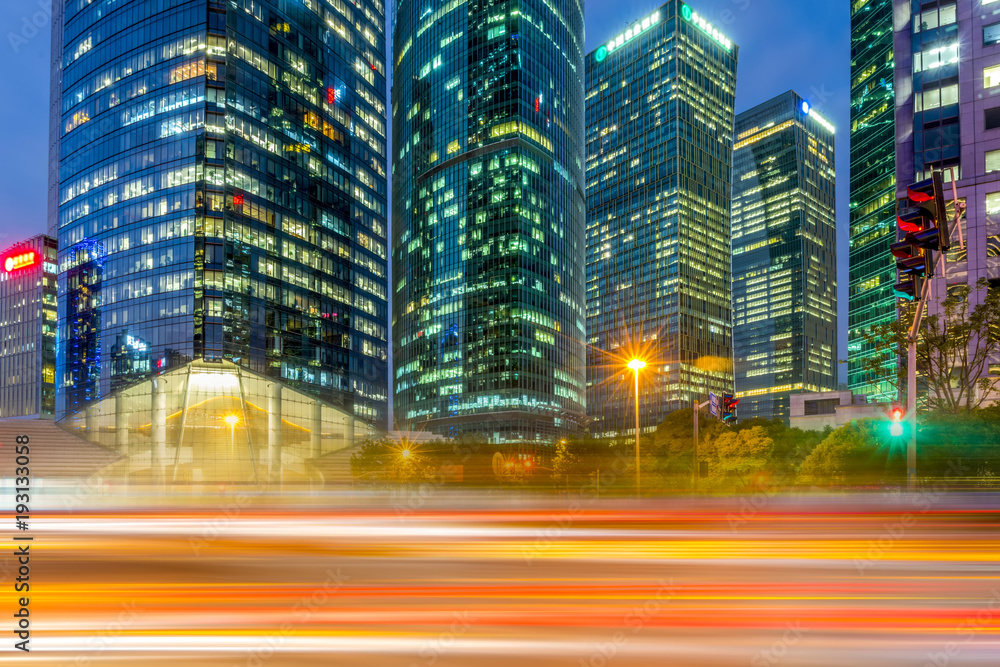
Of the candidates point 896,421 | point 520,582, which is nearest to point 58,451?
point 520,582

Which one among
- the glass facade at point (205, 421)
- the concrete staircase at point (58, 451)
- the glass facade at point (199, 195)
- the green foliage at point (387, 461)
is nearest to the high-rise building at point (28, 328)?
the glass facade at point (199, 195)

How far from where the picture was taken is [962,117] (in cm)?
6769

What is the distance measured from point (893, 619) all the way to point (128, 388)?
82.3m

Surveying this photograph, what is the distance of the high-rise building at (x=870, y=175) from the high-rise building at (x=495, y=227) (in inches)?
2636

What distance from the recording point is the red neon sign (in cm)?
17812

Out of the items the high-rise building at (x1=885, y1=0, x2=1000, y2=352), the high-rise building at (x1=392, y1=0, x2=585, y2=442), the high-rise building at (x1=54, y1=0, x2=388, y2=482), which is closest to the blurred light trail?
the high-rise building at (x1=885, y1=0, x2=1000, y2=352)

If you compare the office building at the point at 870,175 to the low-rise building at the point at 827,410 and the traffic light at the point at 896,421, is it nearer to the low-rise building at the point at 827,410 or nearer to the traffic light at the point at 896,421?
the low-rise building at the point at 827,410

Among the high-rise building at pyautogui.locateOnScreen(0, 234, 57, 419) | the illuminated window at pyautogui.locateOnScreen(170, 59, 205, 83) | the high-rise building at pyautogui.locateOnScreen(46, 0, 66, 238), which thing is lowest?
the high-rise building at pyautogui.locateOnScreen(0, 234, 57, 419)

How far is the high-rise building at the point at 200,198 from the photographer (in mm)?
92188

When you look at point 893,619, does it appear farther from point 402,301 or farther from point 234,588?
point 402,301

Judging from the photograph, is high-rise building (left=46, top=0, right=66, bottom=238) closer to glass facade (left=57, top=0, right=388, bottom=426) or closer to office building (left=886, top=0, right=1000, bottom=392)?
glass facade (left=57, top=0, right=388, bottom=426)

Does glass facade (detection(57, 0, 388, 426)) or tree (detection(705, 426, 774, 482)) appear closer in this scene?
tree (detection(705, 426, 774, 482))

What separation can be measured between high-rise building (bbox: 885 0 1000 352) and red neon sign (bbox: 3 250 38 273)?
194069 mm

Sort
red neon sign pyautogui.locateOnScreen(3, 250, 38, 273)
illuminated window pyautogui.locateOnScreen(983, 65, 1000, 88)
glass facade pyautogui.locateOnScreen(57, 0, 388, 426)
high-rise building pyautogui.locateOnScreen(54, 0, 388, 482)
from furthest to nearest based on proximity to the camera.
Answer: red neon sign pyautogui.locateOnScreen(3, 250, 38, 273), glass facade pyautogui.locateOnScreen(57, 0, 388, 426), high-rise building pyautogui.locateOnScreen(54, 0, 388, 482), illuminated window pyautogui.locateOnScreen(983, 65, 1000, 88)
